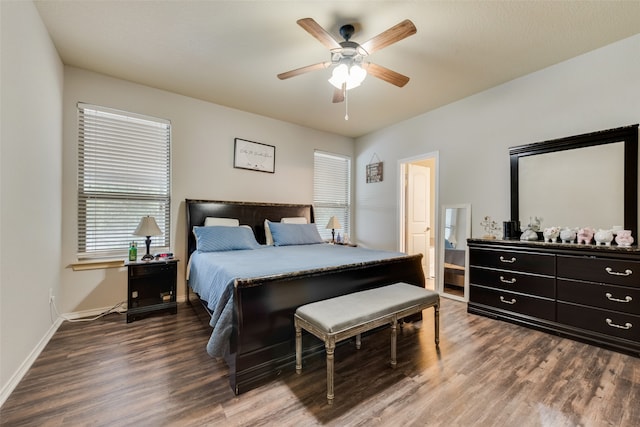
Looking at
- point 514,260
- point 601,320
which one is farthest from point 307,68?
point 601,320

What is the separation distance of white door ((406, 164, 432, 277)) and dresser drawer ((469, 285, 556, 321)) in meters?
1.47

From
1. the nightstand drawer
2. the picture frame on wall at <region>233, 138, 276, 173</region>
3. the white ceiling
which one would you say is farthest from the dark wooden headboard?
the white ceiling

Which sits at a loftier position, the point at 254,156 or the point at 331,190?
the point at 254,156

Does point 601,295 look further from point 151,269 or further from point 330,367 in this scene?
point 151,269

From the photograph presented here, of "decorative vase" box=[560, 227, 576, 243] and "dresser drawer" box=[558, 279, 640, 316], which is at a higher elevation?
"decorative vase" box=[560, 227, 576, 243]

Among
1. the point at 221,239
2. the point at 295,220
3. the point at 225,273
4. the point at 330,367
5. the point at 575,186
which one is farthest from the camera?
the point at 295,220

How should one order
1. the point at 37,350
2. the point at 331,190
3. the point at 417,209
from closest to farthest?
the point at 37,350 < the point at 417,209 < the point at 331,190

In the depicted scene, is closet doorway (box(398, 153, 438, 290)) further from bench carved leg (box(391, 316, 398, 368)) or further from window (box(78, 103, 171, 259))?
window (box(78, 103, 171, 259))

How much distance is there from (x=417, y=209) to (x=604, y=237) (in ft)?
8.51

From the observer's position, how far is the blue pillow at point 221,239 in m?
3.13

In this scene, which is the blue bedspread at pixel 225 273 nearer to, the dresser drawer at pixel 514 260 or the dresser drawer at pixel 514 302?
the dresser drawer at pixel 514 260

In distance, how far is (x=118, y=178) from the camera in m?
3.15

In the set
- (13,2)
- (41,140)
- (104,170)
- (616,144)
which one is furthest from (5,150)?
(616,144)

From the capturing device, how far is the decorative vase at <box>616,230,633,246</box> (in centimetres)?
223
